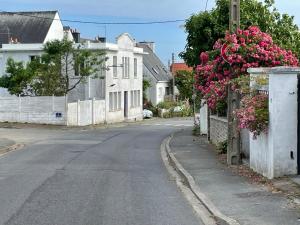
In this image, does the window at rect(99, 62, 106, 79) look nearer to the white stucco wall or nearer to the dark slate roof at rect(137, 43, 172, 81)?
the white stucco wall

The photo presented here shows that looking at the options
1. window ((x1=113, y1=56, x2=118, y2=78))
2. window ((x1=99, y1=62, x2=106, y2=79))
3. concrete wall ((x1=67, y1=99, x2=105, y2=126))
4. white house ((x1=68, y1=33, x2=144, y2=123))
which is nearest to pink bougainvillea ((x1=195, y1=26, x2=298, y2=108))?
concrete wall ((x1=67, y1=99, x2=105, y2=126))

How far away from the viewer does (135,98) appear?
206 ft

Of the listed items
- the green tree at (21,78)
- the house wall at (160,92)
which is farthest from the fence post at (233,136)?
the house wall at (160,92)

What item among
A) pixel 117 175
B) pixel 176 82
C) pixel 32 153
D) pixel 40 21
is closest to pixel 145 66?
pixel 176 82

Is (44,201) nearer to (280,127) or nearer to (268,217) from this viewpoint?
(268,217)

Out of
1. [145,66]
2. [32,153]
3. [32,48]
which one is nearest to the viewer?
[32,153]

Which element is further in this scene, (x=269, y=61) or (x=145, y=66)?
(x=145, y=66)

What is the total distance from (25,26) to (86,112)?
16237mm

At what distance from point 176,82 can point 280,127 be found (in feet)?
227

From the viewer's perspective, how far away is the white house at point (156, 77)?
2911 inches

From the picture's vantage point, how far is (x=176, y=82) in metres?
81.8

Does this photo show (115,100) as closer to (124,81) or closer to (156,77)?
(124,81)

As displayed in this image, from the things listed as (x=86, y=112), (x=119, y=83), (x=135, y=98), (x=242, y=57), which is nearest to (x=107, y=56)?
(x=119, y=83)

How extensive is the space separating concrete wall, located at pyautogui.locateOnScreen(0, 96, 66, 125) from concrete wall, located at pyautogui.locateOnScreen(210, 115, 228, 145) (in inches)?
750
